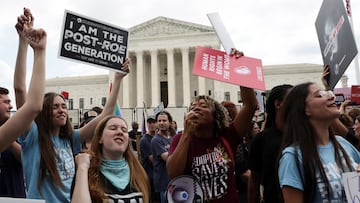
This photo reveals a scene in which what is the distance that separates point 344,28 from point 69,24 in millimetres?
2631

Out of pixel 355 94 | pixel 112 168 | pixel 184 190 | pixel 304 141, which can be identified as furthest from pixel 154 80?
pixel 304 141

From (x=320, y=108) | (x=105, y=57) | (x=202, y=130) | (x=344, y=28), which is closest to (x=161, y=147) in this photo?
(x=105, y=57)

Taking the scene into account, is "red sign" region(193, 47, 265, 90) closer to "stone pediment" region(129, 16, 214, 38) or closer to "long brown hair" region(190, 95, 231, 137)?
"long brown hair" region(190, 95, 231, 137)

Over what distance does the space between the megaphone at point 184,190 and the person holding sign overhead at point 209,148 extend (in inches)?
3.9

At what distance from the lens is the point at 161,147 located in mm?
5309

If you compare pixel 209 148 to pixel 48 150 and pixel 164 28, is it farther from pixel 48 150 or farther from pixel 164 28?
pixel 164 28

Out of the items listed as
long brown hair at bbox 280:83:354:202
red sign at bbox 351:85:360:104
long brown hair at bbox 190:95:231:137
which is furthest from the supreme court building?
long brown hair at bbox 280:83:354:202

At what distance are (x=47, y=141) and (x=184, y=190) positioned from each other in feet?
3.66

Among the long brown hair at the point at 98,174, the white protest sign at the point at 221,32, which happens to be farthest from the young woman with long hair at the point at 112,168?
the white protest sign at the point at 221,32

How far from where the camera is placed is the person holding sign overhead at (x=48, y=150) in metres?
2.68

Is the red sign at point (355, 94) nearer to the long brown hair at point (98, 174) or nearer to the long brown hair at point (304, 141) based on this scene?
the long brown hair at point (304, 141)

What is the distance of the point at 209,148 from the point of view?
10.4ft

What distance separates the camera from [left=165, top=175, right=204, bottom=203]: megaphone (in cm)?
291

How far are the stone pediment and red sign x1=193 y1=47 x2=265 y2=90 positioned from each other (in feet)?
155
